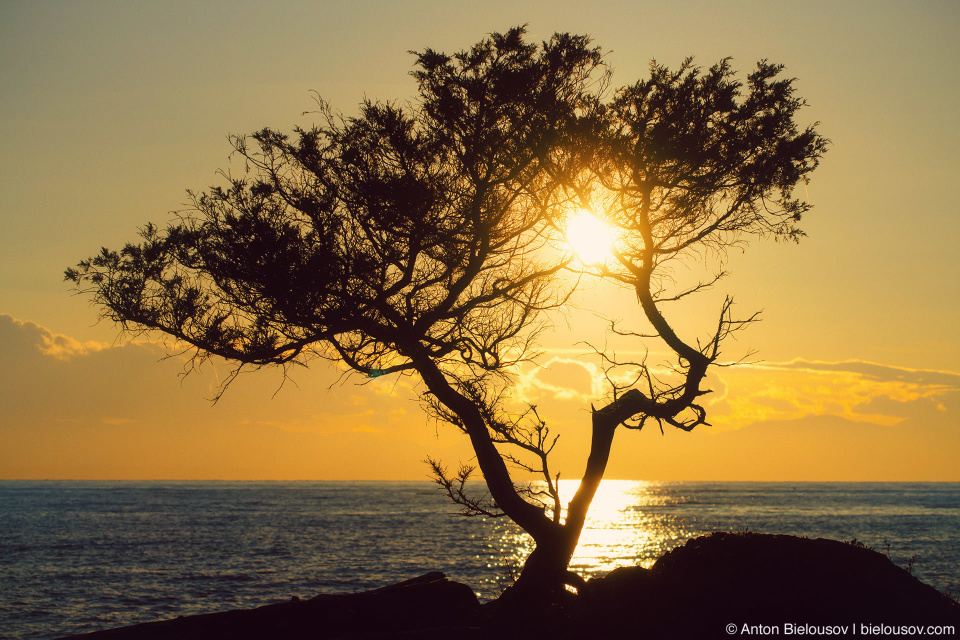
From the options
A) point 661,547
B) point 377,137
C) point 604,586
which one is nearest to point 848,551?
point 604,586

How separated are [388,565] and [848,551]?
116ft

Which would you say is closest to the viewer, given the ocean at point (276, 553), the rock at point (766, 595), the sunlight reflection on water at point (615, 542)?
the rock at point (766, 595)

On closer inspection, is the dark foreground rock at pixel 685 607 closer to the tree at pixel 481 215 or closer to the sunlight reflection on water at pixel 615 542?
the tree at pixel 481 215

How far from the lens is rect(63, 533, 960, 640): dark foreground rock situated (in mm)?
8031

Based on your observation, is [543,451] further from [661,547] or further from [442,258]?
[661,547]

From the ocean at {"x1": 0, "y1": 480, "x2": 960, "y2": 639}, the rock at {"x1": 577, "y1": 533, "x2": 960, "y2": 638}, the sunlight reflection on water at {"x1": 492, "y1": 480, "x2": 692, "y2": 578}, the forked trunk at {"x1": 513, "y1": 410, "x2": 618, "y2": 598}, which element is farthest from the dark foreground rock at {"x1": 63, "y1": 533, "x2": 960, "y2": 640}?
the sunlight reflection on water at {"x1": 492, "y1": 480, "x2": 692, "y2": 578}

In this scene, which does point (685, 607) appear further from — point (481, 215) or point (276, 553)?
point (276, 553)

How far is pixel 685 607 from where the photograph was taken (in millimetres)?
8531

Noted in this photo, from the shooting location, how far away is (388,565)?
4031 centimetres

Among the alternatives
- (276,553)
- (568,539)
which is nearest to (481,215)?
(568,539)

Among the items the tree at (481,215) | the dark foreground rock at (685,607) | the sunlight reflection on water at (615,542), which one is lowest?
the sunlight reflection on water at (615,542)

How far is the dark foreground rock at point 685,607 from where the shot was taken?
8031 mm

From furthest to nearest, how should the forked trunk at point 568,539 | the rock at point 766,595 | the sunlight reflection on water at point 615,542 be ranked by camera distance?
1. the sunlight reflection on water at point 615,542
2. the forked trunk at point 568,539
3. the rock at point 766,595

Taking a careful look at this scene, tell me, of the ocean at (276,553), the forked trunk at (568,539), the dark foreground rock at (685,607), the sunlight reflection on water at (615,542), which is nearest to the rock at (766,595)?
the dark foreground rock at (685,607)
